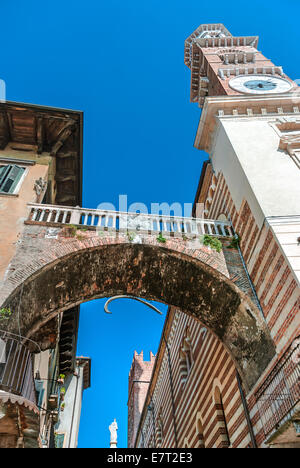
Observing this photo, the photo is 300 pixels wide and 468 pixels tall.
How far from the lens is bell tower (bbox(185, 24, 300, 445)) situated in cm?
777

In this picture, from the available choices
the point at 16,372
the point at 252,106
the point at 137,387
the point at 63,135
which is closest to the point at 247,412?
the point at 16,372

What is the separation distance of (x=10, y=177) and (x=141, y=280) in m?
5.53

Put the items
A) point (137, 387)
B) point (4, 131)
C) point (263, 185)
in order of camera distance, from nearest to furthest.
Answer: point (263, 185), point (4, 131), point (137, 387)

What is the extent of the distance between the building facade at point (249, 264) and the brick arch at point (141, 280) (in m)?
0.49

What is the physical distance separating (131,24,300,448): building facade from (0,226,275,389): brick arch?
0.49 metres

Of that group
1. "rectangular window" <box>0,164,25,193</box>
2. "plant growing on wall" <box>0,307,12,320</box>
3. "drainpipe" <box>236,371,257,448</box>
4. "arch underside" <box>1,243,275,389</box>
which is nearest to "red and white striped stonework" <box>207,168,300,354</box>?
"arch underside" <box>1,243,275,389</box>

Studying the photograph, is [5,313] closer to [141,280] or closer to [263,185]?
[141,280]

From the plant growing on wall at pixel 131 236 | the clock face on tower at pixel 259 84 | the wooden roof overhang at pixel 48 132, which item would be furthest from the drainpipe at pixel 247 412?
the clock face on tower at pixel 259 84

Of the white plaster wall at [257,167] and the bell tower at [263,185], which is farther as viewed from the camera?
the white plaster wall at [257,167]

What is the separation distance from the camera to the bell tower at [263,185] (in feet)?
25.5

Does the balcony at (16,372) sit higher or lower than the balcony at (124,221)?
lower

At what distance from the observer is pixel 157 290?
33.6ft

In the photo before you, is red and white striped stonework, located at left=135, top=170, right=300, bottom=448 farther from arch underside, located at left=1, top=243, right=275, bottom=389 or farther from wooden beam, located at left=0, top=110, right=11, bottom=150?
wooden beam, located at left=0, top=110, right=11, bottom=150

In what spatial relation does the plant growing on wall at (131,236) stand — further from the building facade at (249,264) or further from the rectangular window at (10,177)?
the rectangular window at (10,177)
